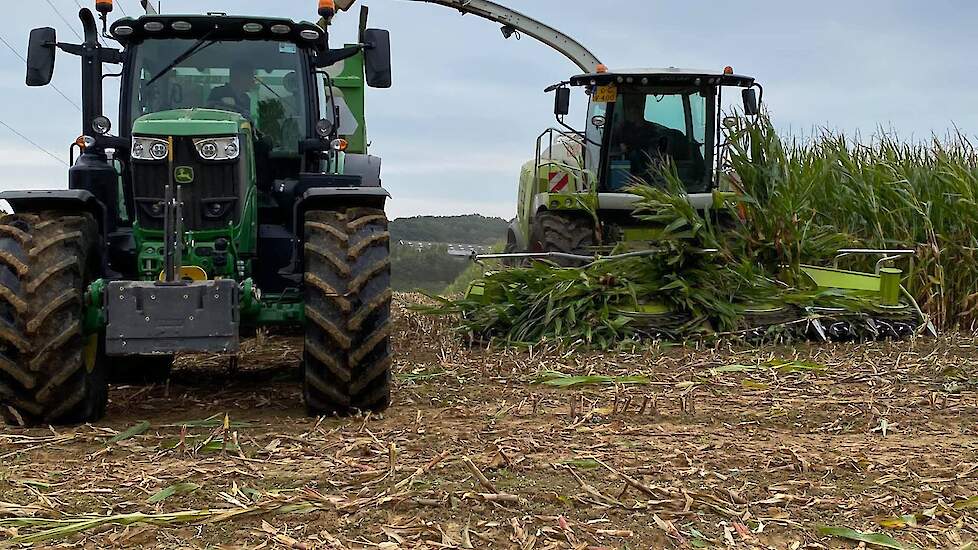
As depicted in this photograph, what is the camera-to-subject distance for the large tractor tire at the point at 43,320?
19.6 feet

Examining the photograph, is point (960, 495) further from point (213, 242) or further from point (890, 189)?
point (890, 189)

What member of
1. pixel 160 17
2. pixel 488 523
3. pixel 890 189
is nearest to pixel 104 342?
pixel 160 17

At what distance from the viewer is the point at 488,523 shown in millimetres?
4336

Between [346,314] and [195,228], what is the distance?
44.8 inches

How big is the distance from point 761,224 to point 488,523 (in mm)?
6167

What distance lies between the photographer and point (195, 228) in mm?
6715

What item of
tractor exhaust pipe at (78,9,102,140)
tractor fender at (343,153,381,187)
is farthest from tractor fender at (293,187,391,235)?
tractor fender at (343,153,381,187)

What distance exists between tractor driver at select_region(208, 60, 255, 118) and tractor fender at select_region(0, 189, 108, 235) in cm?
127

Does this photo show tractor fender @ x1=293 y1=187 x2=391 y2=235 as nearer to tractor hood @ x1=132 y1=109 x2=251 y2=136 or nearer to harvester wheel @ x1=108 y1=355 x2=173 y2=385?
tractor hood @ x1=132 y1=109 x2=251 y2=136

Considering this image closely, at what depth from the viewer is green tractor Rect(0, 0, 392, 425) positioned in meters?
5.97

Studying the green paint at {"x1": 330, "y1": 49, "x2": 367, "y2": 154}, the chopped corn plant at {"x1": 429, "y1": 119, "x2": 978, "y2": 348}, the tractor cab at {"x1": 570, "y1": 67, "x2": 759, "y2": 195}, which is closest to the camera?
the chopped corn plant at {"x1": 429, "y1": 119, "x2": 978, "y2": 348}

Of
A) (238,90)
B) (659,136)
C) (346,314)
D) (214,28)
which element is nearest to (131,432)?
(346,314)

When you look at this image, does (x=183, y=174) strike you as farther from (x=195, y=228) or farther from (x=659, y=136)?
(x=659, y=136)

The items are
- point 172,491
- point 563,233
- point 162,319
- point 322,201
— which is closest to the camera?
point 172,491
